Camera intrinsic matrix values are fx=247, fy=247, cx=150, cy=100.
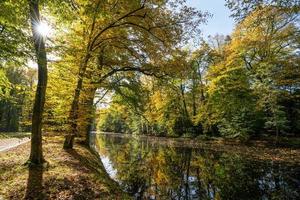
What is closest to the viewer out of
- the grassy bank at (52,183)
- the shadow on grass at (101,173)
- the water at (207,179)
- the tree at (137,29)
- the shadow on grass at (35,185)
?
the shadow on grass at (35,185)

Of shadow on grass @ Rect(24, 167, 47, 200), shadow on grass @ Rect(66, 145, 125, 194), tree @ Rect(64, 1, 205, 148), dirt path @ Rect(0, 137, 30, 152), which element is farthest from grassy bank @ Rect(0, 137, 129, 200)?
dirt path @ Rect(0, 137, 30, 152)

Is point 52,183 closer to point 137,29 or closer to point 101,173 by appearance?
point 101,173

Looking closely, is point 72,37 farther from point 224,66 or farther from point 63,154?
point 224,66

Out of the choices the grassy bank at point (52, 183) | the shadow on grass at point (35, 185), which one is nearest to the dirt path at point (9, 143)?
the grassy bank at point (52, 183)

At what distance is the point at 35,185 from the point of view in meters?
6.35

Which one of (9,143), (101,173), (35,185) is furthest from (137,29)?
(9,143)

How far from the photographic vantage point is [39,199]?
5.68m

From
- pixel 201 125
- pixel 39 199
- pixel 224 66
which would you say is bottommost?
pixel 39 199

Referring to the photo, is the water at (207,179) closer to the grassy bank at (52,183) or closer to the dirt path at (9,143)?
the grassy bank at (52,183)

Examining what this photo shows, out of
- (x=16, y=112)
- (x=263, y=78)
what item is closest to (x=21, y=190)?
(x=263, y=78)

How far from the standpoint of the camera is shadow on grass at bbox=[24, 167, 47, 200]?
5.81 metres

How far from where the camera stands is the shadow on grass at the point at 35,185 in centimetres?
581

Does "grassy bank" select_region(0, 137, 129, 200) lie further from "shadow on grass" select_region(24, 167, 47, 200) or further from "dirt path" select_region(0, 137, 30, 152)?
"dirt path" select_region(0, 137, 30, 152)

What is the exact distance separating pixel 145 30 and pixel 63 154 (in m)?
6.77
